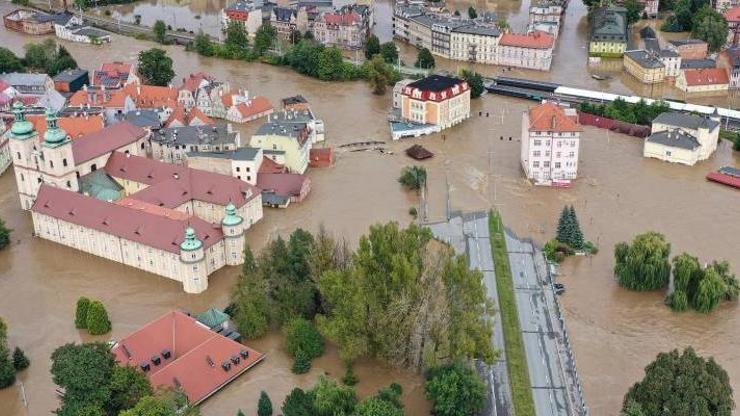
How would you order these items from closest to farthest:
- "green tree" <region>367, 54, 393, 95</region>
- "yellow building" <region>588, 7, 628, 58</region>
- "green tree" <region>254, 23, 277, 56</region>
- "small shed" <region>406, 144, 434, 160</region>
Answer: "small shed" <region>406, 144, 434, 160</region>
"green tree" <region>367, 54, 393, 95</region>
"yellow building" <region>588, 7, 628, 58</region>
"green tree" <region>254, 23, 277, 56</region>

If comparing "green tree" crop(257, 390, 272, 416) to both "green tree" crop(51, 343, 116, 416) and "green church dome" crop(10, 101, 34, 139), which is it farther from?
"green church dome" crop(10, 101, 34, 139)

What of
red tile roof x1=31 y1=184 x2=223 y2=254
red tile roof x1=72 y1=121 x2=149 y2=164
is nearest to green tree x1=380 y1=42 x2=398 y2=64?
red tile roof x1=72 y1=121 x2=149 y2=164

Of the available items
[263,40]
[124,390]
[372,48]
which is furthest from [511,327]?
[263,40]

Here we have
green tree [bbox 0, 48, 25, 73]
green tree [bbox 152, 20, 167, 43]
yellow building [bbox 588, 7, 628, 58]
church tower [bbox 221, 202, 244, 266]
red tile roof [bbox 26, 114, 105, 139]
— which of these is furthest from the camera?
green tree [bbox 152, 20, 167, 43]

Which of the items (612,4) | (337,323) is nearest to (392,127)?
(337,323)

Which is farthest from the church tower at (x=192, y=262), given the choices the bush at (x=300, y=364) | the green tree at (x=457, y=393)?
the green tree at (x=457, y=393)

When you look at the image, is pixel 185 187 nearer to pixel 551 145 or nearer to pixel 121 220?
pixel 121 220
